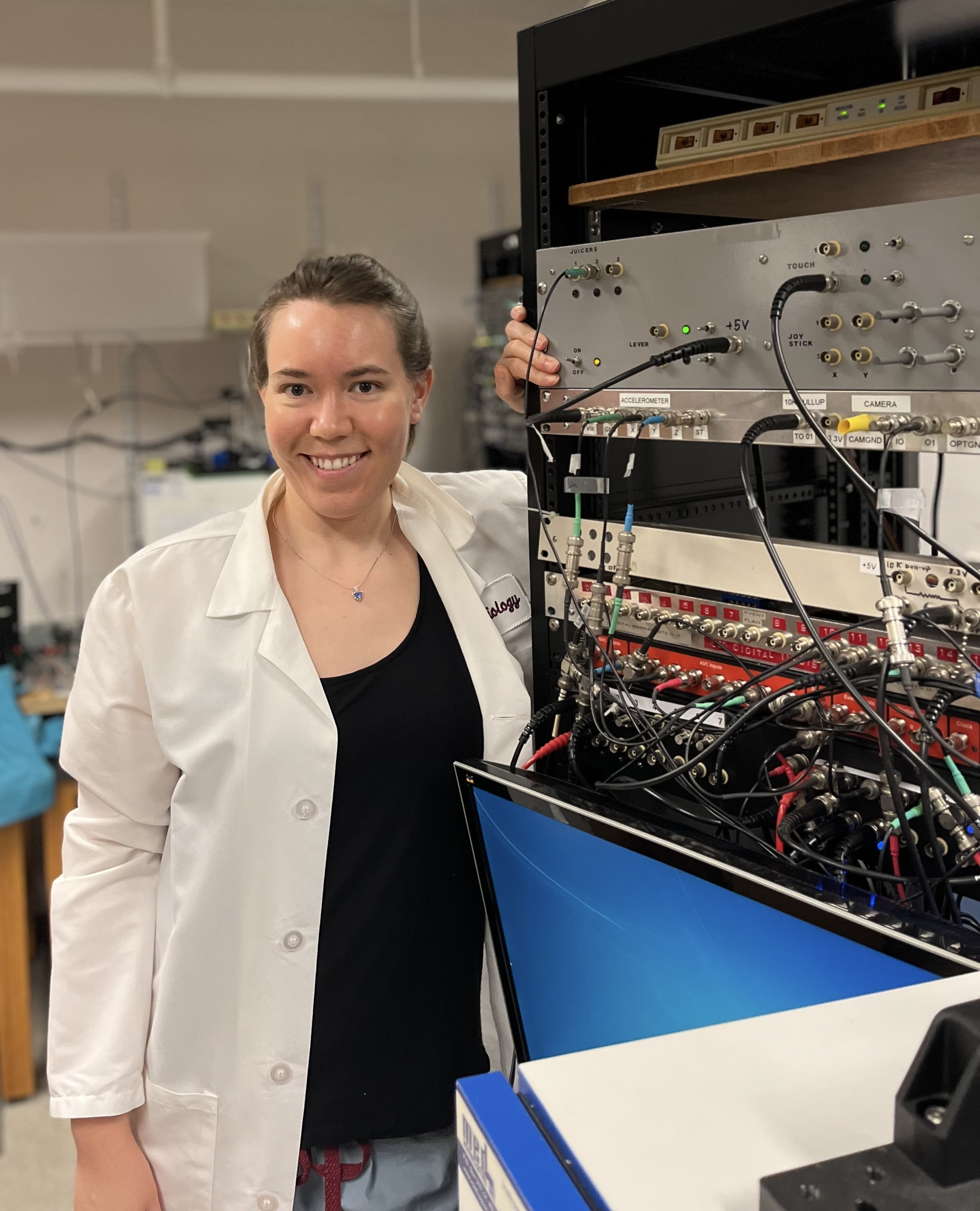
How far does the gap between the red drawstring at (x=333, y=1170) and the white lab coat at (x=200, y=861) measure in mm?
31

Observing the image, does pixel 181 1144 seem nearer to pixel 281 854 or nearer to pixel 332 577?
pixel 281 854

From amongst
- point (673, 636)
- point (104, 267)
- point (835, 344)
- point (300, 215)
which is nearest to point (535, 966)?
point (673, 636)

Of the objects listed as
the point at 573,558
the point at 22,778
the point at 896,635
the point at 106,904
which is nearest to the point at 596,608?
the point at 573,558

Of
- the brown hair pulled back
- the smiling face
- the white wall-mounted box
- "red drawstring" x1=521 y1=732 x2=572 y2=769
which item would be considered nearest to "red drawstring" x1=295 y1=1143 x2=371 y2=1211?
"red drawstring" x1=521 y1=732 x2=572 y2=769

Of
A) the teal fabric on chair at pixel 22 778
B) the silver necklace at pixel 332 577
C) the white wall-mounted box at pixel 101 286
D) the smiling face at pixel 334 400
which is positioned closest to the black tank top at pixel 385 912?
the silver necklace at pixel 332 577

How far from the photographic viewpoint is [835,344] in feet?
2.86

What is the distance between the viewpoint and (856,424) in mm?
852

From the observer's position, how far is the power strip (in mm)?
888

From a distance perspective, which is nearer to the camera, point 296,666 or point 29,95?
point 296,666

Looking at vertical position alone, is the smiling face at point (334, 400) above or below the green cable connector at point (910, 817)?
above

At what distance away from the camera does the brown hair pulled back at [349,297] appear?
46.2 inches

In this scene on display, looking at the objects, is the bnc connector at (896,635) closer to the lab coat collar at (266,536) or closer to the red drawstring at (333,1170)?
the lab coat collar at (266,536)

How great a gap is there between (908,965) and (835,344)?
0.48 meters

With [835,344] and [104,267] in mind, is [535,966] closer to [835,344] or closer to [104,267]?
[835,344]
